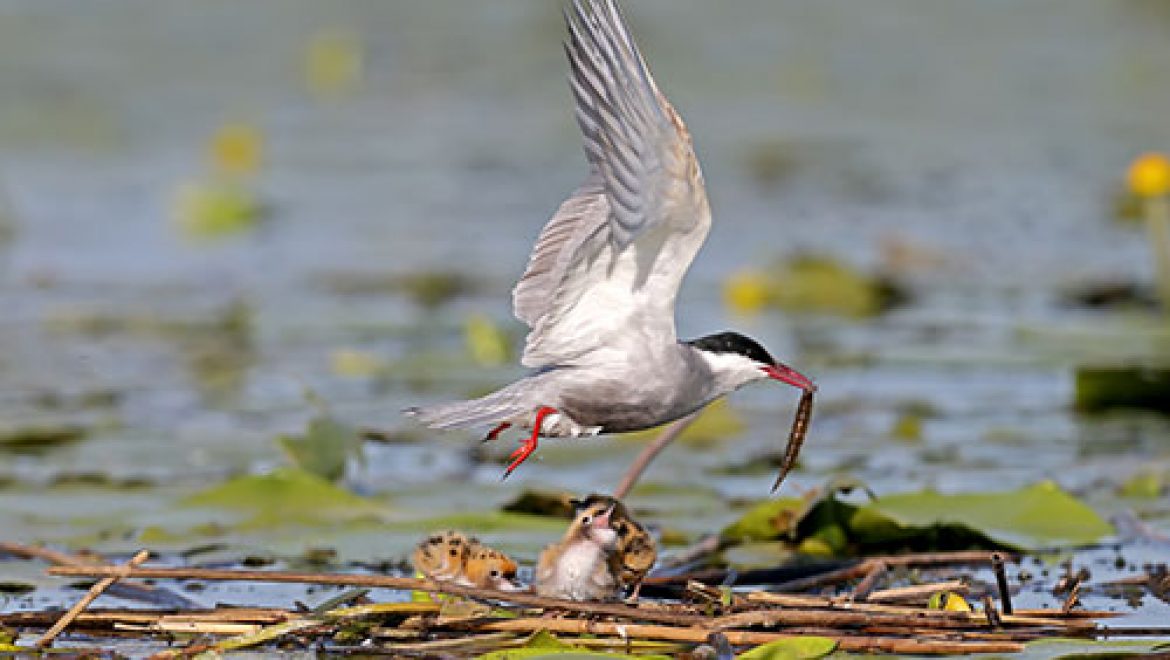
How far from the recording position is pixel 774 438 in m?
9.28

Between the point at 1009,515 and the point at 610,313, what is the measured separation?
1969mm

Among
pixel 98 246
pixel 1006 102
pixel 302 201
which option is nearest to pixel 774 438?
pixel 98 246

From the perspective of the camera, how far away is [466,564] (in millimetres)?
6172

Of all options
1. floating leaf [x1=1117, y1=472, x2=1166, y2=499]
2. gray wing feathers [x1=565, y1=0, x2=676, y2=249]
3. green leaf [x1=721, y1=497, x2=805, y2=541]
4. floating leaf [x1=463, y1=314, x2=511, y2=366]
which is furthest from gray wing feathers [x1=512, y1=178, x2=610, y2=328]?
floating leaf [x1=463, y1=314, x2=511, y2=366]

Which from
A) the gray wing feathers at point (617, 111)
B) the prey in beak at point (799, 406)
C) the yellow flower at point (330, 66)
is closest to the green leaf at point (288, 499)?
the prey in beak at point (799, 406)

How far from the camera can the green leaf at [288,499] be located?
25.0 ft

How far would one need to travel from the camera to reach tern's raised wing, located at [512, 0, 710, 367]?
551 centimetres

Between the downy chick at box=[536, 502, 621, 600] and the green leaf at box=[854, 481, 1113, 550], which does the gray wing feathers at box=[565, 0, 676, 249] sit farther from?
the green leaf at box=[854, 481, 1113, 550]

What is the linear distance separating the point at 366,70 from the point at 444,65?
67cm

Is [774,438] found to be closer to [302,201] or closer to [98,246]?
[98,246]

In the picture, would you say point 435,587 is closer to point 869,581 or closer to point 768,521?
point 869,581

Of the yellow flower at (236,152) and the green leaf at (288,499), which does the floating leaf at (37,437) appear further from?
the yellow flower at (236,152)

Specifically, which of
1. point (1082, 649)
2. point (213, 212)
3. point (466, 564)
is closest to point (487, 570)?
point (466, 564)

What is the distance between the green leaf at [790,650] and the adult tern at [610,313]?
777 mm
